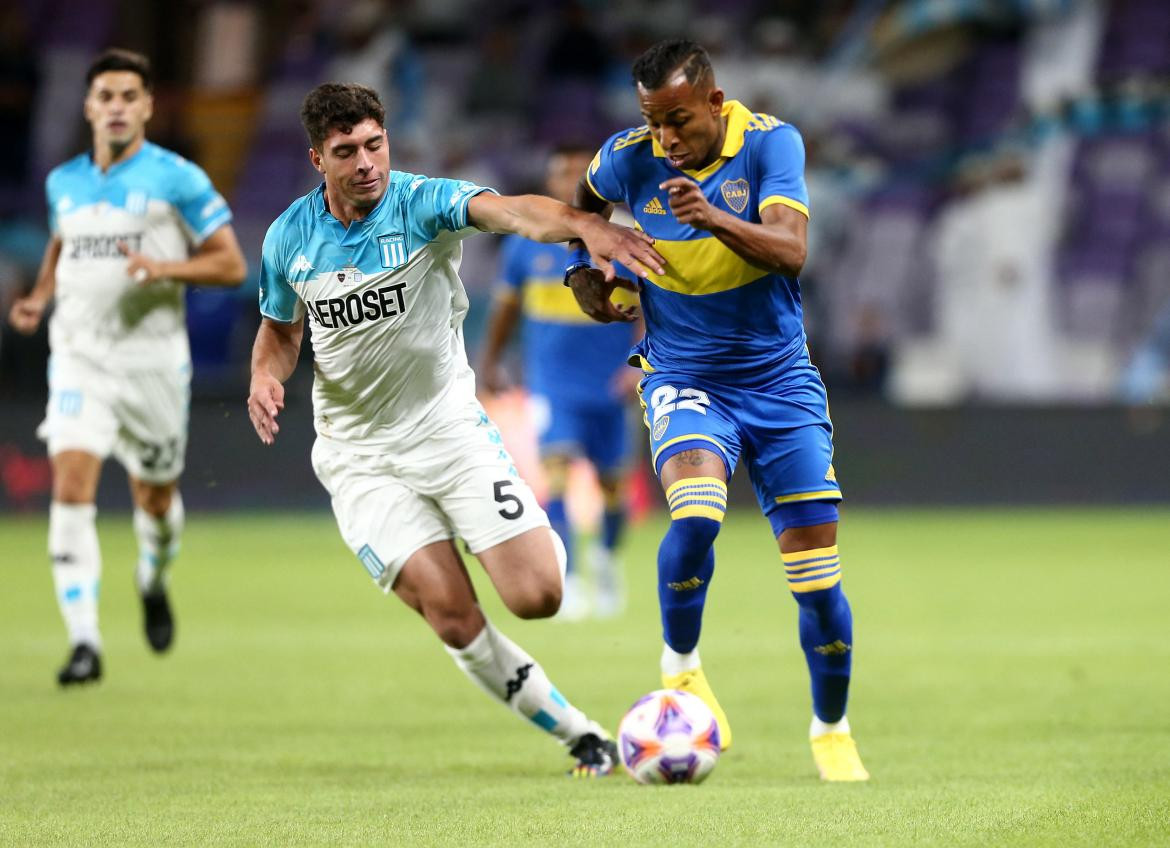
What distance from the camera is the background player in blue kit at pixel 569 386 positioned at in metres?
11.6

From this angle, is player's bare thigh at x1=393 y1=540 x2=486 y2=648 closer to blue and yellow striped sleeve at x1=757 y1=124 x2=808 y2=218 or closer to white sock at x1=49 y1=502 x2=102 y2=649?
blue and yellow striped sleeve at x1=757 y1=124 x2=808 y2=218

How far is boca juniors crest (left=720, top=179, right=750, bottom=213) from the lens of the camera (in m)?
5.98

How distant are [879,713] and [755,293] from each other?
7.46ft

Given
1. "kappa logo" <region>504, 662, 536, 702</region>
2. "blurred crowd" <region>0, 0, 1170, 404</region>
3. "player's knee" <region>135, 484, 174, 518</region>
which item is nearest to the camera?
"kappa logo" <region>504, 662, 536, 702</region>

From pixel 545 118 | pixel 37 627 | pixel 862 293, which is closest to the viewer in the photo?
pixel 37 627

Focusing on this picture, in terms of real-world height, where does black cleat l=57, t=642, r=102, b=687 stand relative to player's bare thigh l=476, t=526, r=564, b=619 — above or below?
below

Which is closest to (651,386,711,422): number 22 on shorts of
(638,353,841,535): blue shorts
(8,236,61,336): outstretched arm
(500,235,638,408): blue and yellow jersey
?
(638,353,841,535): blue shorts

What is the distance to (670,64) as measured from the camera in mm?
5758

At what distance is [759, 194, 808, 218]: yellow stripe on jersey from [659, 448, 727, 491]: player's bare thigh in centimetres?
83

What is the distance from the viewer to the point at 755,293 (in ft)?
20.1

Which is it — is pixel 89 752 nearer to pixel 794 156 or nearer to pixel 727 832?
pixel 727 832

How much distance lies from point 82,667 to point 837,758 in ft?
13.1

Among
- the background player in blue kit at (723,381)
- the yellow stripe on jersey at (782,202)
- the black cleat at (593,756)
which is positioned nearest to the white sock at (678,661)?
the background player in blue kit at (723,381)

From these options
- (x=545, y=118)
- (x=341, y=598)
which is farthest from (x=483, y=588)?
(x=545, y=118)
